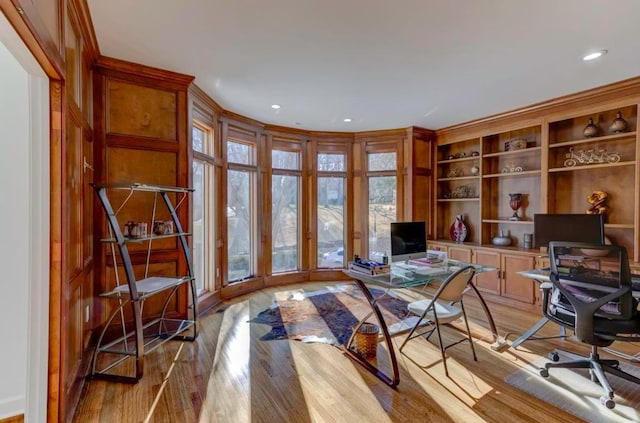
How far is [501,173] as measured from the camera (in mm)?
4867

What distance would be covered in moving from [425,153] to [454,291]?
357 centimetres

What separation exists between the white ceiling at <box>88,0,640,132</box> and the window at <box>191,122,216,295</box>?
621 mm

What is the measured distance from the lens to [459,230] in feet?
17.7

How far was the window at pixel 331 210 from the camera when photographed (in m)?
5.84

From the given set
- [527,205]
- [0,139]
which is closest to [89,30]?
[0,139]

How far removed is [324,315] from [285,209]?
2239 mm

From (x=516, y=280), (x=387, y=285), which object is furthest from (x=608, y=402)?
(x=516, y=280)

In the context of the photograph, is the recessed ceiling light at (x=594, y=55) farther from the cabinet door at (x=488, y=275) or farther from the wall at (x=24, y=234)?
the wall at (x=24, y=234)

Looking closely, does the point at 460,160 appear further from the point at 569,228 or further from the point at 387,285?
the point at 387,285

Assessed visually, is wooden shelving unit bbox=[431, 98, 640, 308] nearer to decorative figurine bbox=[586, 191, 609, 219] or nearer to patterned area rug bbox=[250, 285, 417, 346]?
decorative figurine bbox=[586, 191, 609, 219]

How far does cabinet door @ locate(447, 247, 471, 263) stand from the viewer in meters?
4.90

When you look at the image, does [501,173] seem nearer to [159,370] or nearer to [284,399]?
[284,399]

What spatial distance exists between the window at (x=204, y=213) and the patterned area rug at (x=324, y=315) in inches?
37.1

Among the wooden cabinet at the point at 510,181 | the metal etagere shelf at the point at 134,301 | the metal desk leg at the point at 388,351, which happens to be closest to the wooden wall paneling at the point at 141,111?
the metal etagere shelf at the point at 134,301
